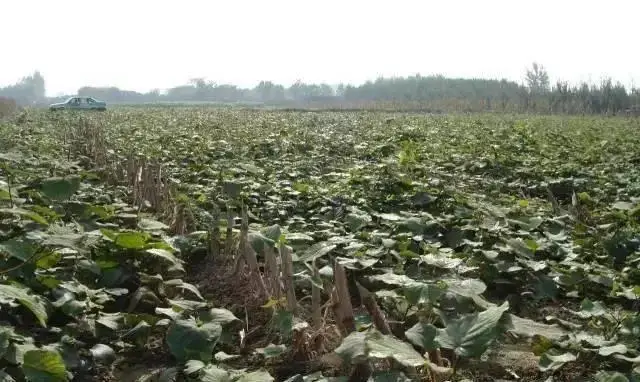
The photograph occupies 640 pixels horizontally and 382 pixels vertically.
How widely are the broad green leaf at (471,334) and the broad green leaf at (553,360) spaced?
334 millimetres

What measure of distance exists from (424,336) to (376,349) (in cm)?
21

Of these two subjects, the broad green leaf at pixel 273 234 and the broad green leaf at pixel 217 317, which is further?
the broad green leaf at pixel 273 234

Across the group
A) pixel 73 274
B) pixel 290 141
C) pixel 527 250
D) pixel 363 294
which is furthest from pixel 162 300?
pixel 290 141

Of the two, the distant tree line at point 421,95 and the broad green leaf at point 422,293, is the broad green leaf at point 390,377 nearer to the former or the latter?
the broad green leaf at point 422,293

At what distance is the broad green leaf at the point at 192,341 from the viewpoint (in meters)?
2.25

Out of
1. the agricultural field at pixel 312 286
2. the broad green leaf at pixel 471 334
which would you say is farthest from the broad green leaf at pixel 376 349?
the broad green leaf at pixel 471 334

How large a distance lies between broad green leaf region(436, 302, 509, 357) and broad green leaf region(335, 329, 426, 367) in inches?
5.1

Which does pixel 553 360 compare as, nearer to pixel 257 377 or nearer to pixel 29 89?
pixel 257 377

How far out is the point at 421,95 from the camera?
86250mm

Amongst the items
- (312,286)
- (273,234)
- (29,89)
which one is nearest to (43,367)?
(312,286)

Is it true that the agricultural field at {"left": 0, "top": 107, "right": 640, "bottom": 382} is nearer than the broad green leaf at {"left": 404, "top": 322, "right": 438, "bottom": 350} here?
No

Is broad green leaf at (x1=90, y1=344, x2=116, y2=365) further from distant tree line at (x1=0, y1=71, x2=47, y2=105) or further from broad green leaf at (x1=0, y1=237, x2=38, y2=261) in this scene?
distant tree line at (x1=0, y1=71, x2=47, y2=105)

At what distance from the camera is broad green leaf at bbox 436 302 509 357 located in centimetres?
190

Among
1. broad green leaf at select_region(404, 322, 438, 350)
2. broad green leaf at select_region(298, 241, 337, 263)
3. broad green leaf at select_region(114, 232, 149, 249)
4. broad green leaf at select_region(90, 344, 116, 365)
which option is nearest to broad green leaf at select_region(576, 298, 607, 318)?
broad green leaf at select_region(404, 322, 438, 350)
